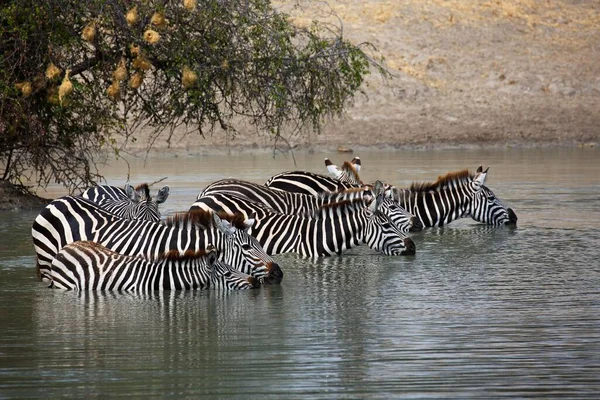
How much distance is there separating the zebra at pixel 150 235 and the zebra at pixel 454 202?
5.73m

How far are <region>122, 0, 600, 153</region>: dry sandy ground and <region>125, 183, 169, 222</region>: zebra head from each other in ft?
65.7

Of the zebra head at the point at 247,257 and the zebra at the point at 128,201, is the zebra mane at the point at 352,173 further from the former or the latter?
the zebra head at the point at 247,257

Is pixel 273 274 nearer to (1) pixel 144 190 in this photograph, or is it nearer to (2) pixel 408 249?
(2) pixel 408 249

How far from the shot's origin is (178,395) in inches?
313

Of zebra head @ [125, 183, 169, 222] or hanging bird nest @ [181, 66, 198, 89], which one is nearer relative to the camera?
zebra head @ [125, 183, 169, 222]

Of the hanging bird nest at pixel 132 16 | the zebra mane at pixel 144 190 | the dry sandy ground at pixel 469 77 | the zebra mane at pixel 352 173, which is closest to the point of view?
the zebra mane at pixel 144 190

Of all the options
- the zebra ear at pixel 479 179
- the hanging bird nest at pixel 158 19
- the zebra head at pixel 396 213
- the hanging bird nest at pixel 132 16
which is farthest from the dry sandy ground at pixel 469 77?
the zebra head at pixel 396 213

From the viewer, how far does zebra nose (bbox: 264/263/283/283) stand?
41.3 ft

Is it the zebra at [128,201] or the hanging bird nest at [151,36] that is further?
the hanging bird nest at [151,36]

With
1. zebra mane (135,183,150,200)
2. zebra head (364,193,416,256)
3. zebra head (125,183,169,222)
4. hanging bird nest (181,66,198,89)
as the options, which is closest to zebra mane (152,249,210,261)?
zebra head (364,193,416,256)

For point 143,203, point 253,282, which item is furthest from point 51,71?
point 253,282

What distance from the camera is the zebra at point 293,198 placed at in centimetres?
1652

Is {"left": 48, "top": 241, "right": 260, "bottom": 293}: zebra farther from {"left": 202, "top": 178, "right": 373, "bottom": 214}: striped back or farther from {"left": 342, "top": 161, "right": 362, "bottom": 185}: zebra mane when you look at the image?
{"left": 342, "top": 161, "right": 362, "bottom": 185}: zebra mane

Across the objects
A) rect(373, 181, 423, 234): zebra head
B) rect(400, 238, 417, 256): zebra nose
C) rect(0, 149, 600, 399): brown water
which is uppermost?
rect(373, 181, 423, 234): zebra head
